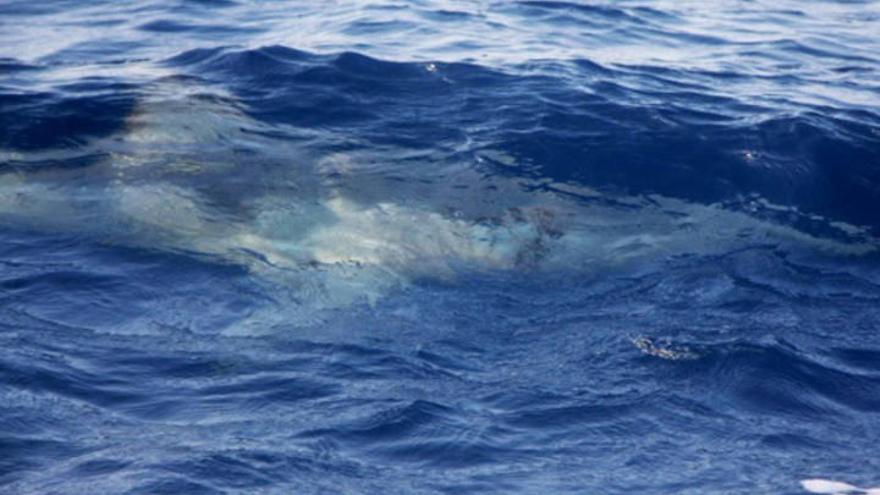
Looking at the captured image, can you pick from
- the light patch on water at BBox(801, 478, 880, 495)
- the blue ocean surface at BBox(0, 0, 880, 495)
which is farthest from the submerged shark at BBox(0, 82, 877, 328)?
the light patch on water at BBox(801, 478, 880, 495)

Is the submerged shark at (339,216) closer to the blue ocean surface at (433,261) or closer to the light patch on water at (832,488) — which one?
A: the blue ocean surface at (433,261)

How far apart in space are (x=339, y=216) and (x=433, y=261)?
987 millimetres

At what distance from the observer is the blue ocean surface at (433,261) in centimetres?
552

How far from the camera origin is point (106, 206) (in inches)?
335

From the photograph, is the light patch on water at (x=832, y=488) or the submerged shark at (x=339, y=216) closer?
the light patch on water at (x=832, y=488)

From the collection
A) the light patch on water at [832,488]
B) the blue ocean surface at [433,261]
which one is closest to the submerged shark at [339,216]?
the blue ocean surface at [433,261]

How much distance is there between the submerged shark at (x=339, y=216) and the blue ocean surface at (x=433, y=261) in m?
0.03

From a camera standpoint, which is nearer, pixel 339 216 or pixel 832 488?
pixel 832 488

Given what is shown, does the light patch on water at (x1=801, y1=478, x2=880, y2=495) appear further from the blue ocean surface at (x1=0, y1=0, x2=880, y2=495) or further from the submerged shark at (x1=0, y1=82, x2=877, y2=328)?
the submerged shark at (x1=0, y1=82, x2=877, y2=328)

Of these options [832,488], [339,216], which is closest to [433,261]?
[339,216]

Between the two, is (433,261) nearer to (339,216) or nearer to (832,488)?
(339,216)

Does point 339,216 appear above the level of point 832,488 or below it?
above

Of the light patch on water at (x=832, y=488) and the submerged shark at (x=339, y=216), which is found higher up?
the submerged shark at (x=339, y=216)

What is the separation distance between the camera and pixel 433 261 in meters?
7.95
